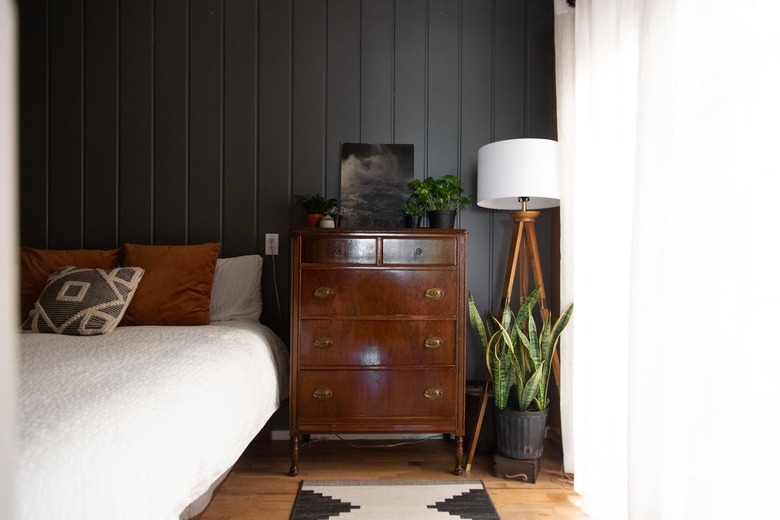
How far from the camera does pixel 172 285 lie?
82.7 inches

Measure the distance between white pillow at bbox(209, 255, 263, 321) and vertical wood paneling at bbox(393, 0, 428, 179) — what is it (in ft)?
3.50

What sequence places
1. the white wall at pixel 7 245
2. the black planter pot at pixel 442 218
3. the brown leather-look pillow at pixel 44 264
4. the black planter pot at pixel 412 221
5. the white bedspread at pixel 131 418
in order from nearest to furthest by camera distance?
the white wall at pixel 7 245
the white bedspread at pixel 131 418
the brown leather-look pillow at pixel 44 264
the black planter pot at pixel 442 218
the black planter pot at pixel 412 221

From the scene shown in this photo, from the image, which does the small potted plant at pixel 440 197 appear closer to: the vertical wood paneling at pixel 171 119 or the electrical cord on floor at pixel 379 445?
the electrical cord on floor at pixel 379 445

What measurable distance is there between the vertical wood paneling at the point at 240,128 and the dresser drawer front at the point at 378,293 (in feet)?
2.43

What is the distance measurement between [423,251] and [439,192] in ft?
1.45

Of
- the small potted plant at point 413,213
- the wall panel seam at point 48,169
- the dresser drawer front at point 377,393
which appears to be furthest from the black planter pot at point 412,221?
the wall panel seam at point 48,169

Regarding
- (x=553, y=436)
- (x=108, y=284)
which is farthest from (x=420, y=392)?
(x=108, y=284)

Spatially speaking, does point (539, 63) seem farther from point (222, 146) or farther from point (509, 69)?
point (222, 146)

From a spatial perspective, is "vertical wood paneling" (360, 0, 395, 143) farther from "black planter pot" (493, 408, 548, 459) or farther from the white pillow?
"black planter pot" (493, 408, 548, 459)

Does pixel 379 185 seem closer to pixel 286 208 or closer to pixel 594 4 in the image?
pixel 286 208

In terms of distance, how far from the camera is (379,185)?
101 inches

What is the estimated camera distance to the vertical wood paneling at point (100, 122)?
2564 millimetres

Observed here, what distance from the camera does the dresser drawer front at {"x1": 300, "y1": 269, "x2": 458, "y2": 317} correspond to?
6.57ft

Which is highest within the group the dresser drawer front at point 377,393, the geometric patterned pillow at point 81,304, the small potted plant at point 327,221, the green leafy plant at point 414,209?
the green leafy plant at point 414,209
